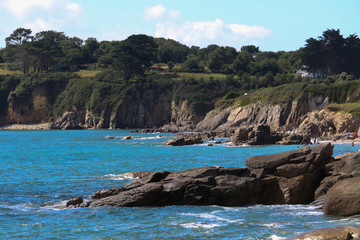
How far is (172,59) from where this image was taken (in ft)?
581

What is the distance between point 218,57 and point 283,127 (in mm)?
72021

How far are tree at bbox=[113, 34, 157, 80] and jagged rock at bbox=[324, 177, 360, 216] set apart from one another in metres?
121

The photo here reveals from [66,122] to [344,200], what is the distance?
430 ft

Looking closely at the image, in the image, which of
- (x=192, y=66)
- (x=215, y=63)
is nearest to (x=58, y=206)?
(x=192, y=66)

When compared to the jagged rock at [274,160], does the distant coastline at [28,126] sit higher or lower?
lower

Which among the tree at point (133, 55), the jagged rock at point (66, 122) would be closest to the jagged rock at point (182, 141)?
the tree at point (133, 55)

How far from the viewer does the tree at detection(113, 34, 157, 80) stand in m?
138

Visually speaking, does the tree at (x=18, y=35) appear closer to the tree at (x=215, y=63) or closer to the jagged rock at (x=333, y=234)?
the tree at (x=215, y=63)

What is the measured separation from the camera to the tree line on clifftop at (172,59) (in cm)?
12244

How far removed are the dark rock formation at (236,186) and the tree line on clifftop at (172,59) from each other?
331ft

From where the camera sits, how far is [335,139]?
208 feet

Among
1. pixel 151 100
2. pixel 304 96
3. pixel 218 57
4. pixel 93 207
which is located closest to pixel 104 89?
pixel 151 100

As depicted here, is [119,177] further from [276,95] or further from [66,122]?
[66,122]

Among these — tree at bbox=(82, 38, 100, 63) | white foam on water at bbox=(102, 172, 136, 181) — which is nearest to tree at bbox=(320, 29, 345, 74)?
tree at bbox=(82, 38, 100, 63)
